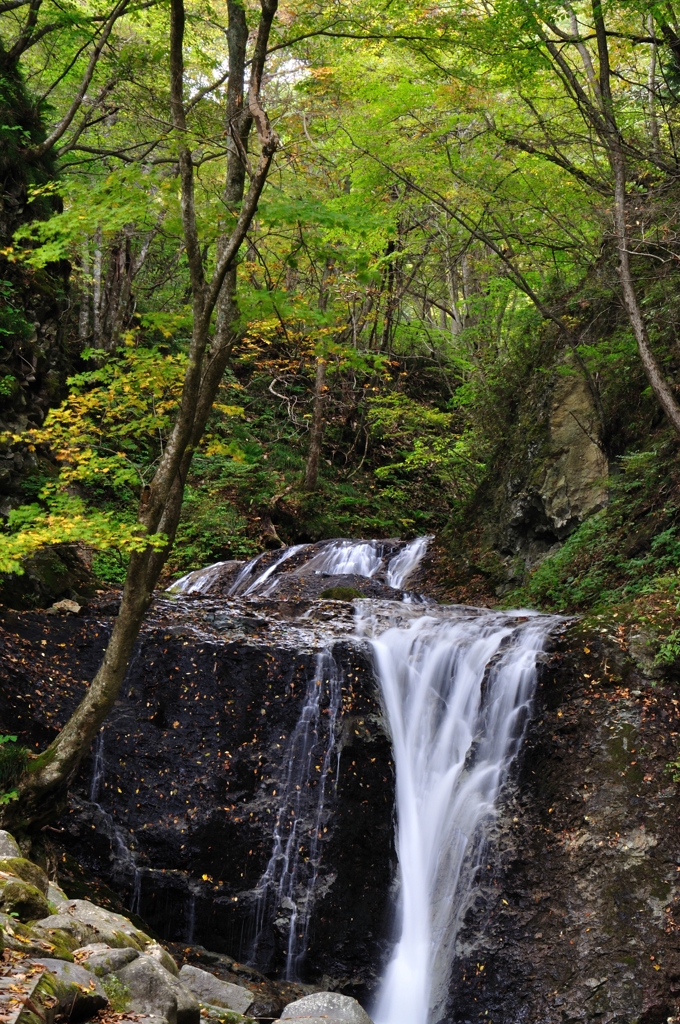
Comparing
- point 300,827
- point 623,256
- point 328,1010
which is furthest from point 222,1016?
point 623,256

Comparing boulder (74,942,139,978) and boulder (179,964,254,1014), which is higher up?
boulder (74,942,139,978)

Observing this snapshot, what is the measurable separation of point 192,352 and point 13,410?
5161mm

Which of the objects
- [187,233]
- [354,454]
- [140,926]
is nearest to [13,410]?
[187,233]

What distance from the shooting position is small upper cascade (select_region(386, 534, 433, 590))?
12.6 metres

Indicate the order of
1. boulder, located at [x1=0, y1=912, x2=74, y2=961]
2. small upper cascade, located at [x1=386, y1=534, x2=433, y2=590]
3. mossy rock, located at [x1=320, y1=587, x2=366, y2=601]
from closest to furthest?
boulder, located at [x1=0, y1=912, x2=74, y2=961], mossy rock, located at [x1=320, y1=587, x2=366, y2=601], small upper cascade, located at [x1=386, y1=534, x2=433, y2=590]

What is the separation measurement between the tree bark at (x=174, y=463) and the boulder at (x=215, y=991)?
5.14 feet

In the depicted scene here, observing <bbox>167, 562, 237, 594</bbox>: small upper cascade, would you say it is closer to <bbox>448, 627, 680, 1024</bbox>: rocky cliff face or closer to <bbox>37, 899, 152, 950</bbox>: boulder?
<bbox>448, 627, 680, 1024</bbox>: rocky cliff face

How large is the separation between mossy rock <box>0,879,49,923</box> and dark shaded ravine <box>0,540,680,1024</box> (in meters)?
2.52

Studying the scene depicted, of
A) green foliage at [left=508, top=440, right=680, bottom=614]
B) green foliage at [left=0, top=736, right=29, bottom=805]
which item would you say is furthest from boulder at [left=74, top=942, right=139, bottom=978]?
green foliage at [left=508, top=440, right=680, bottom=614]

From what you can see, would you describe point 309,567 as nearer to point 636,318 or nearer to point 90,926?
point 636,318

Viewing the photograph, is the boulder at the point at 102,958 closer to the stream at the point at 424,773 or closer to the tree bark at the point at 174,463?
the tree bark at the point at 174,463

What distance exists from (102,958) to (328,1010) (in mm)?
2048

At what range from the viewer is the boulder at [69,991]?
8.53ft

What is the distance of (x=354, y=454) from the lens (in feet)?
61.4
